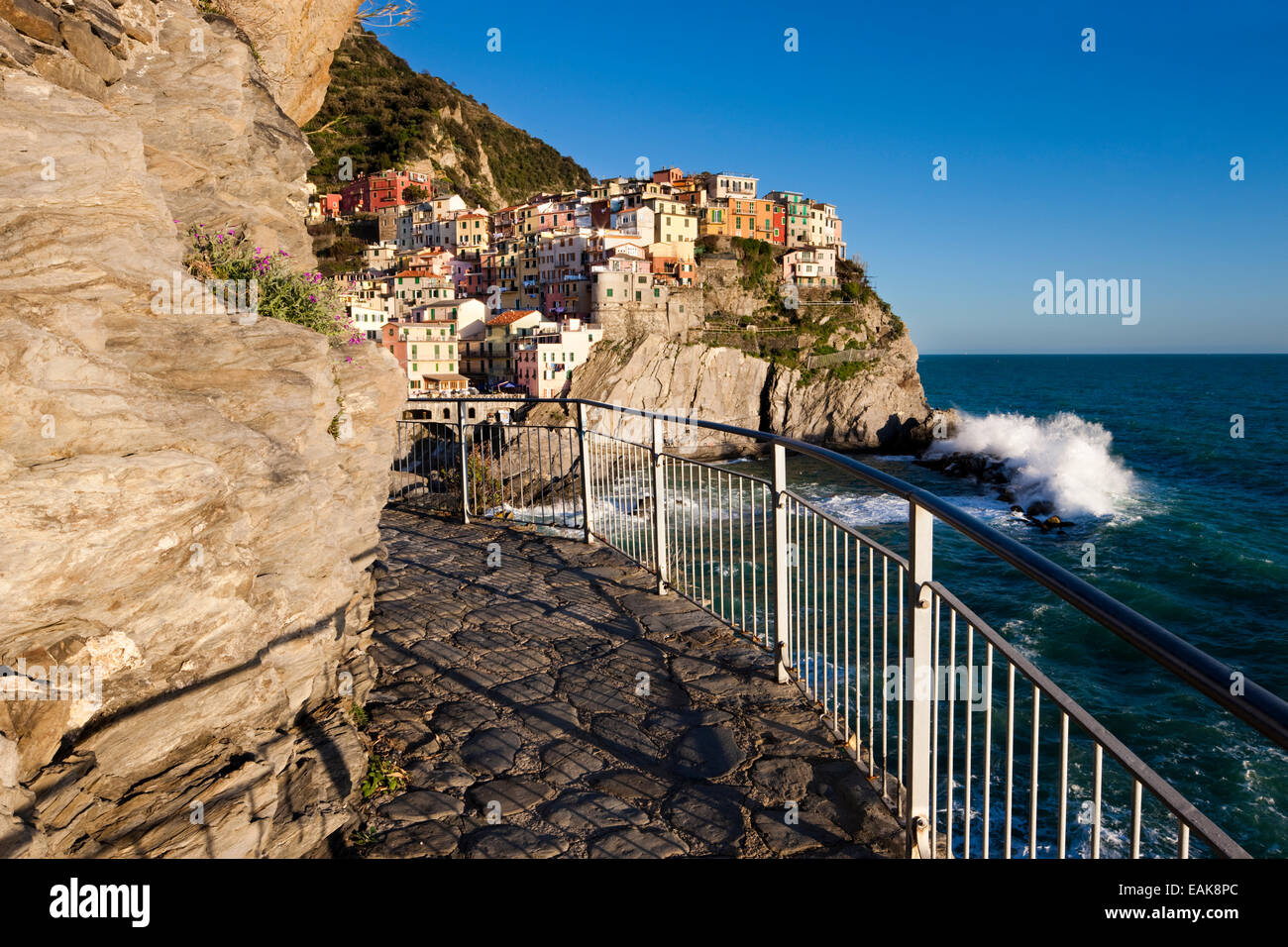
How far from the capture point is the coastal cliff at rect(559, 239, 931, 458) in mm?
64875

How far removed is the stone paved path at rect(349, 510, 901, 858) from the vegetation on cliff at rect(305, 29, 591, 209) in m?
108

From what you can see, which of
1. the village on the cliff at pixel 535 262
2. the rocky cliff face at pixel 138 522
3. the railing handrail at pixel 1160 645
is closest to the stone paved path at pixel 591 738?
the rocky cliff face at pixel 138 522

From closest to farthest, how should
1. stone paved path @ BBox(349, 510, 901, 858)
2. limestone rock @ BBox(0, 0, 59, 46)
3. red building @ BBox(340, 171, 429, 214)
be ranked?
stone paved path @ BBox(349, 510, 901, 858) < limestone rock @ BBox(0, 0, 59, 46) < red building @ BBox(340, 171, 429, 214)

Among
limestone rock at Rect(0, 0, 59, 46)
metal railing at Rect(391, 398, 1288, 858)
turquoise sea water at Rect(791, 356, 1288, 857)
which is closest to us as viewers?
metal railing at Rect(391, 398, 1288, 858)

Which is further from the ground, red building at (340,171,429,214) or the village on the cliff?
red building at (340,171,429,214)

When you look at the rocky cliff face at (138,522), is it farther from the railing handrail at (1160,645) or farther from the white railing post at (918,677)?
the railing handrail at (1160,645)

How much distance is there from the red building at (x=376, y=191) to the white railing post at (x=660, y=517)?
4019 inches

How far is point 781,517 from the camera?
4.76 meters

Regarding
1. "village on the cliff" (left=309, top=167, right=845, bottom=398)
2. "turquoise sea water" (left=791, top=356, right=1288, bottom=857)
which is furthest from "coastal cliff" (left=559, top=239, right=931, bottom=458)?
"turquoise sea water" (left=791, top=356, right=1288, bottom=857)

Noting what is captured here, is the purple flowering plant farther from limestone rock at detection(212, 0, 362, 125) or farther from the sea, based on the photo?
limestone rock at detection(212, 0, 362, 125)

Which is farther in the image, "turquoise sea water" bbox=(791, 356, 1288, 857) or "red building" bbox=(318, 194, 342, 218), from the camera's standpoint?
"red building" bbox=(318, 194, 342, 218)

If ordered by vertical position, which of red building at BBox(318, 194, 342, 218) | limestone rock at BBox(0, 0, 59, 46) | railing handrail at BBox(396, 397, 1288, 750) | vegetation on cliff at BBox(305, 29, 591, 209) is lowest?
railing handrail at BBox(396, 397, 1288, 750)

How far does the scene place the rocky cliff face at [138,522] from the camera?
3.08 m

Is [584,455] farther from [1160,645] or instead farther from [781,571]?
[1160,645]
